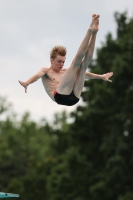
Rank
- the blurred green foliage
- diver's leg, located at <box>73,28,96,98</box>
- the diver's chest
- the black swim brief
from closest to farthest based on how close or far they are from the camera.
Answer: diver's leg, located at <box>73,28,96,98</box>, the black swim brief, the diver's chest, the blurred green foliage

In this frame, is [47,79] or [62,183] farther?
[62,183]

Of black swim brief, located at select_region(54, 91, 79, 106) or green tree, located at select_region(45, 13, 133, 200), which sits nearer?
black swim brief, located at select_region(54, 91, 79, 106)

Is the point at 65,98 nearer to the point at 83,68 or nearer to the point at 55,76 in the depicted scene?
the point at 55,76

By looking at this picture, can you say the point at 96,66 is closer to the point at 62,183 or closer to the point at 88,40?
the point at 62,183

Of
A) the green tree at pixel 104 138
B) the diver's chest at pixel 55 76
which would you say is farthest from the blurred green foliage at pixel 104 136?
the diver's chest at pixel 55 76

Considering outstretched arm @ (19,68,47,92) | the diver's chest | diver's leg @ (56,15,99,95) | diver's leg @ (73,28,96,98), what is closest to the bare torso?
the diver's chest

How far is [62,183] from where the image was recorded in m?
40.2

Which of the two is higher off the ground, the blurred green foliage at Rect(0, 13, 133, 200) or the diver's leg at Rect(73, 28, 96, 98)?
the blurred green foliage at Rect(0, 13, 133, 200)

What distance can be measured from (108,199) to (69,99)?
1038 inches

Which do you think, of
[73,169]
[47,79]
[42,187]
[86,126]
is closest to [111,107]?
[86,126]

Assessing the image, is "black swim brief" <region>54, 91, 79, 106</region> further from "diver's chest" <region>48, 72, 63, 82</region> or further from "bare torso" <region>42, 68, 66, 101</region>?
"diver's chest" <region>48, 72, 63, 82</region>

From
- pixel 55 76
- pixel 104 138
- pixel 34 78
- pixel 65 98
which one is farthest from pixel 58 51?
pixel 104 138

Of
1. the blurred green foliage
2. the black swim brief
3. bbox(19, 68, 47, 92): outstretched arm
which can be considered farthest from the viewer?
the blurred green foliage

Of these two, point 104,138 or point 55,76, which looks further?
point 104,138
